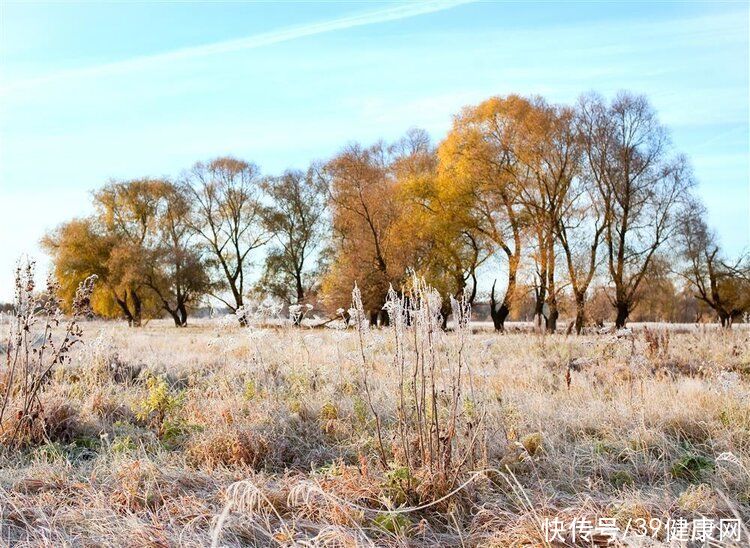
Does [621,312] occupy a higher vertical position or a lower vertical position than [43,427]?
higher

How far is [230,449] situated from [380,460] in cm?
120

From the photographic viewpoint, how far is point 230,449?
464 centimetres

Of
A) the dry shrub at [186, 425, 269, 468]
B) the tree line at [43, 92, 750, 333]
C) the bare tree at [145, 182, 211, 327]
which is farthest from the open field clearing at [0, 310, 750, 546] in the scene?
the bare tree at [145, 182, 211, 327]

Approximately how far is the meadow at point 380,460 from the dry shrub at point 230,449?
0.01 m

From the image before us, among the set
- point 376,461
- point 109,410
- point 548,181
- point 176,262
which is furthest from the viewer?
point 176,262

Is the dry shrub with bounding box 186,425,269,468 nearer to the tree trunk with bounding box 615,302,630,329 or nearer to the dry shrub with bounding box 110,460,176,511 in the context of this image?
the dry shrub with bounding box 110,460,176,511

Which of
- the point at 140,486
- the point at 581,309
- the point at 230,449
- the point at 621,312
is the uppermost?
the point at 581,309

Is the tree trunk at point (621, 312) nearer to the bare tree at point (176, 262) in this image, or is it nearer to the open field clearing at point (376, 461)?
the open field clearing at point (376, 461)

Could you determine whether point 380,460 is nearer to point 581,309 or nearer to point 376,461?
point 376,461

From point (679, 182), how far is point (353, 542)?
1109 inches

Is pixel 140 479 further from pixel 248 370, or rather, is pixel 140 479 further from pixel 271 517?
pixel 248 370

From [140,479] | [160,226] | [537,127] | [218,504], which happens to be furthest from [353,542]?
[160,226]

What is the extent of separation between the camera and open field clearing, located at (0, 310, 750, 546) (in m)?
3.51

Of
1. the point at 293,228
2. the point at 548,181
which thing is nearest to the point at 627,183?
the point at 548,181
